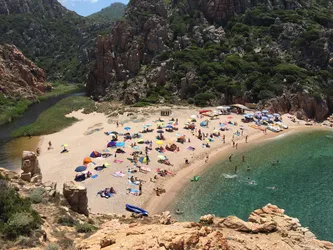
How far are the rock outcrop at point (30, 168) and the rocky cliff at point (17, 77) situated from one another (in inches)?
2630

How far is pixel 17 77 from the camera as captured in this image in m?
87.4

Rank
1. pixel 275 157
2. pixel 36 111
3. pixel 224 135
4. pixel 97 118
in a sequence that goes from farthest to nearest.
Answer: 1. pixel 36 111
2. pixel 97 118
3. pixel 224 135
4. pixel 275 157

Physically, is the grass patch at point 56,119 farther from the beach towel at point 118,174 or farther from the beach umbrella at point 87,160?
the beach towel at point 118,174

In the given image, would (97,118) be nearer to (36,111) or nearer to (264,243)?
(36,111)

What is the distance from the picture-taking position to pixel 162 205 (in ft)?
91.0

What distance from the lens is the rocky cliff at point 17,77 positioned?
270 ft

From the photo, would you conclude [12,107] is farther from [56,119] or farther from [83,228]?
[83,228]

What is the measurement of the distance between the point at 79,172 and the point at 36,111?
46.3 m

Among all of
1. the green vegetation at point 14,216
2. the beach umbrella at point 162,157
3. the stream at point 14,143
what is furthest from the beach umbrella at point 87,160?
the green vegetation at point 14,216

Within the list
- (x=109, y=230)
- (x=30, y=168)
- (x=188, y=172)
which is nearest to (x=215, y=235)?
(x=109, y=230)

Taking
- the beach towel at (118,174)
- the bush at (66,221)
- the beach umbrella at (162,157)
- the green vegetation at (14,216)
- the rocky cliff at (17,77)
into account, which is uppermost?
the rocky cliff at (17,77)

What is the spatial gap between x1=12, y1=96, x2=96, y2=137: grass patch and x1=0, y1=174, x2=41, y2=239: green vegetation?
37.2 metres

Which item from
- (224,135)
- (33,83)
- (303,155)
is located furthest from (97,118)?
(33,83)

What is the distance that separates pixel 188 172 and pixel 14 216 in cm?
2328
